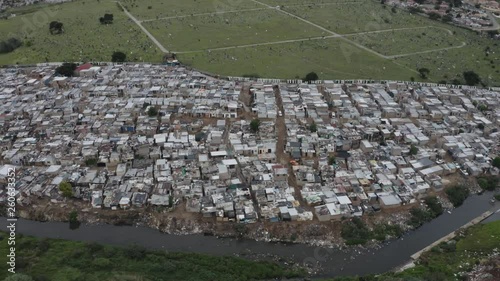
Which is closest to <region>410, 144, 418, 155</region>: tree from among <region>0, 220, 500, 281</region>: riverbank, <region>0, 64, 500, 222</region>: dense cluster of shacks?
<region>0, 64, 500, 222</region>: dense cluster of shacks

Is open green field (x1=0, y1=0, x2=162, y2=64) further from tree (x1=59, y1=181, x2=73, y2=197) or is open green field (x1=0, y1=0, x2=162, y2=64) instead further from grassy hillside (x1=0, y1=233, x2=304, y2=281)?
grassy hillside (x1=0, y1=233, x2=304, y2=281)

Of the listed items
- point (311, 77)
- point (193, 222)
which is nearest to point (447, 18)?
point (311, 77)

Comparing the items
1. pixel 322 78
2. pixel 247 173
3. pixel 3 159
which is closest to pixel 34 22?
pixel 3 159

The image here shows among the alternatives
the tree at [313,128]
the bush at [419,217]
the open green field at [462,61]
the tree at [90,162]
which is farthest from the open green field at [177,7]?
the bush at [419,217]

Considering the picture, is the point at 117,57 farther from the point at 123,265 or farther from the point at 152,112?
the point at 123,265

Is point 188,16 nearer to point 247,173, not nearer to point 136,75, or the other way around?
point 136,75

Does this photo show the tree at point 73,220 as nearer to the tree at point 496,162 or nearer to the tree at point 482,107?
the tree at point 496,162

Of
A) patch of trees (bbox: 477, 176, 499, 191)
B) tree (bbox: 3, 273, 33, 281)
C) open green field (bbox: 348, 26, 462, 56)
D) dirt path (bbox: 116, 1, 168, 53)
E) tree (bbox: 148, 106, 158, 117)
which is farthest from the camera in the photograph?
open green field (bbox: 348, 26, 462, 56)

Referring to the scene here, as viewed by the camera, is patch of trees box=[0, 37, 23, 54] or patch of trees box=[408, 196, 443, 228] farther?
patch of trees box=[0, 37, 23, 54]
